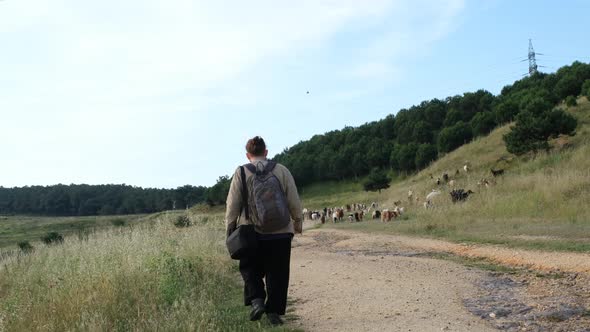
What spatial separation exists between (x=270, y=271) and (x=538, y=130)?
3379 centimetres

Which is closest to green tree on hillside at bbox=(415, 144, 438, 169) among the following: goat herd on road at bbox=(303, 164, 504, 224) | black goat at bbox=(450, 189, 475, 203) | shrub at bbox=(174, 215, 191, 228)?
goat herd on road at bbox=(303, 164, 504, 224)

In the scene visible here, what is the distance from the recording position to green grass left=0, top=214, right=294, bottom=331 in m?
5.54

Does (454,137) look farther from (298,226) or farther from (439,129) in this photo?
(298,226)

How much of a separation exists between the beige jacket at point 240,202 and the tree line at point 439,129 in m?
32.7

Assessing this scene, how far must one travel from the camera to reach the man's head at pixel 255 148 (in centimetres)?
585

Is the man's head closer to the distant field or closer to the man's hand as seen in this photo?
the man's hand

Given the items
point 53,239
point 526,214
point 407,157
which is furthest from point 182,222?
point 407,157

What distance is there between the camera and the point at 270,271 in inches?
223

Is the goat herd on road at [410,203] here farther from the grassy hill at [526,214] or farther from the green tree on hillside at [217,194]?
the green tree on hillside at [217,194]

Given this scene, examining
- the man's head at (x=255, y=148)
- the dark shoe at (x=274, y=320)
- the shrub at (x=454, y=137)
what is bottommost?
the dark shoe at (x=274, y=320)

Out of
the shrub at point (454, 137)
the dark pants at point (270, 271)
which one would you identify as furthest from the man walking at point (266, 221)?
the shrub at point (454, 137)

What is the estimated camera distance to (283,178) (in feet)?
18.8

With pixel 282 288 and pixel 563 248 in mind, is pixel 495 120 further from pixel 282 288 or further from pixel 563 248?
pixel 282 288

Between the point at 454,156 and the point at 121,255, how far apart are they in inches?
1706
